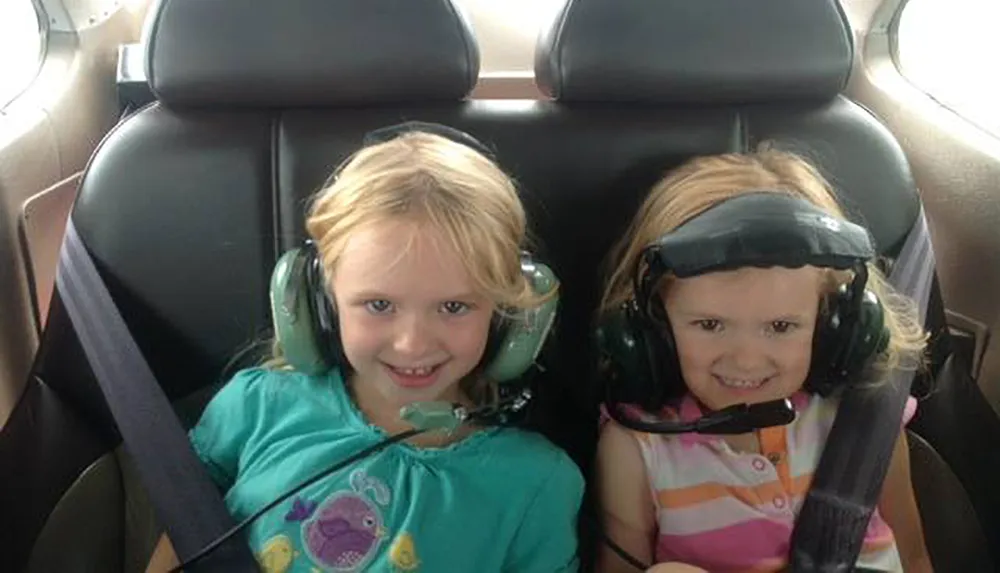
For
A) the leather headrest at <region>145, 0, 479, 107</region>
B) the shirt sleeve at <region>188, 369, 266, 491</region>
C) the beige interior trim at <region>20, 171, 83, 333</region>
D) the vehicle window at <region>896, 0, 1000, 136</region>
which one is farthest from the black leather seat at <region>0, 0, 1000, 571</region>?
the vehicle window at <region>896, 0, 1000, 136</region>

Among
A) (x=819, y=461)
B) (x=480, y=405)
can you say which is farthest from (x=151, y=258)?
(x=819, y=461)

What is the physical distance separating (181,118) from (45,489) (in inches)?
18.6

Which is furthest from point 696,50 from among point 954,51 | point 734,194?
point 954,51

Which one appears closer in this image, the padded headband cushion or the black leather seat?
the padded headband cushion

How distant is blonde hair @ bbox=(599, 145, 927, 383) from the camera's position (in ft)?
4.44

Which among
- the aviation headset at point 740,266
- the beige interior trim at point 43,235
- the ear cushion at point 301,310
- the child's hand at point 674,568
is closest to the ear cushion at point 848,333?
the aviation headset at point 740,266

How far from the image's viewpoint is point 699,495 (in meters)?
1.34

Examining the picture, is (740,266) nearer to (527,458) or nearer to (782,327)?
(782,327)

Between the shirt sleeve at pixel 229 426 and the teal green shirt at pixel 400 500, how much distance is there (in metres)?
0.03

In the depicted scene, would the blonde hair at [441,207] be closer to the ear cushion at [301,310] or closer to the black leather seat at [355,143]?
the ear cushion at [301,310]

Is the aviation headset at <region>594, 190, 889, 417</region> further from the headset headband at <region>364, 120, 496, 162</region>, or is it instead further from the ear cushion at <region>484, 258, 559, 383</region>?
the headset headband at <region>364, 120, 496, 162</region>

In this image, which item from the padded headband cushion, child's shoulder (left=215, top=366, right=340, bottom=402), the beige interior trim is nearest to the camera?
the padded headband cushion

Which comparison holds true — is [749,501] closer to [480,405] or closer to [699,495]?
[699,495]

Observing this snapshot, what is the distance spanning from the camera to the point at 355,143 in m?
1.48
